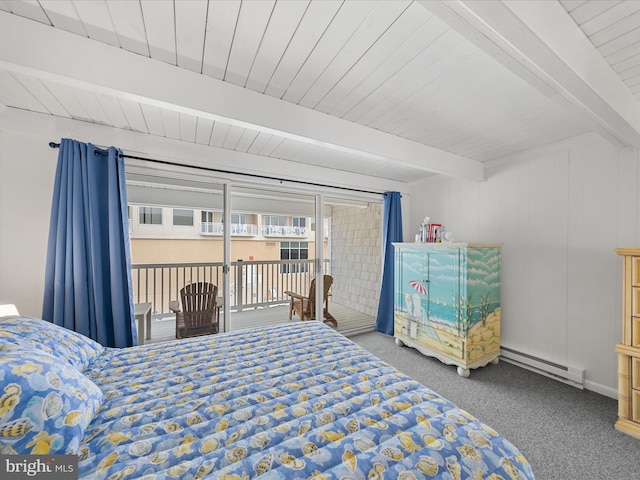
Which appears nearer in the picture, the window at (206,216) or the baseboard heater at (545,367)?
the baseboard heater at (545,367)

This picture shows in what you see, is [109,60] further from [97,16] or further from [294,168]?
[294,168]

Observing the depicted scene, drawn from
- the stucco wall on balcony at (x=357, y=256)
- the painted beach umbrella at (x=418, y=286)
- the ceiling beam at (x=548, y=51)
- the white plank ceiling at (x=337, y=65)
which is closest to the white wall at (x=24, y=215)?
the white plank ceiling at (x=337, y=65)

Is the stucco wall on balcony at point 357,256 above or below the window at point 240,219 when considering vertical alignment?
below

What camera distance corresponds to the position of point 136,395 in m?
1.21

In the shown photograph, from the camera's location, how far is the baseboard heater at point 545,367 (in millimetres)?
2430

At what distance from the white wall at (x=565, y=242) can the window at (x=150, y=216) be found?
4.07 meters

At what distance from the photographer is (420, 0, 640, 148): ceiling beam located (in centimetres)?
93

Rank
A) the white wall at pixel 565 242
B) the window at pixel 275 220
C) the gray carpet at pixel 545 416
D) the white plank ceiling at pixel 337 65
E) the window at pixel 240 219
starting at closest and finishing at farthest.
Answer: the white plank ceiling at pixel 337 65 < the gray carpet at pixel 545 416 < the white wall at pixel 565 242 < the window at pixel 240 219 < the window at pixel 275 220

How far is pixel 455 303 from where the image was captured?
2.75 m

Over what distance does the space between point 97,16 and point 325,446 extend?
211 cm

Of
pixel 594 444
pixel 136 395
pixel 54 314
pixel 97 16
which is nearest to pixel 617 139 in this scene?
pixel 594 444

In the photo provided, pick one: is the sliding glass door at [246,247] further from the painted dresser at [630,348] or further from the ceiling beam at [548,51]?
the painted dresser at [630,348]

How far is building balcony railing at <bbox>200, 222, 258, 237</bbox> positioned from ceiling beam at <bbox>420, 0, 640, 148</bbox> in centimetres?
283

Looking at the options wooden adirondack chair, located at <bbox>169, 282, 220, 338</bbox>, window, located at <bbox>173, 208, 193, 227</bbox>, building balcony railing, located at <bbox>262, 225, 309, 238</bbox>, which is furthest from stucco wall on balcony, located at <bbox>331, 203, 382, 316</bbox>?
window, located at <bbox>173, 208, 193, 227</bbox>
